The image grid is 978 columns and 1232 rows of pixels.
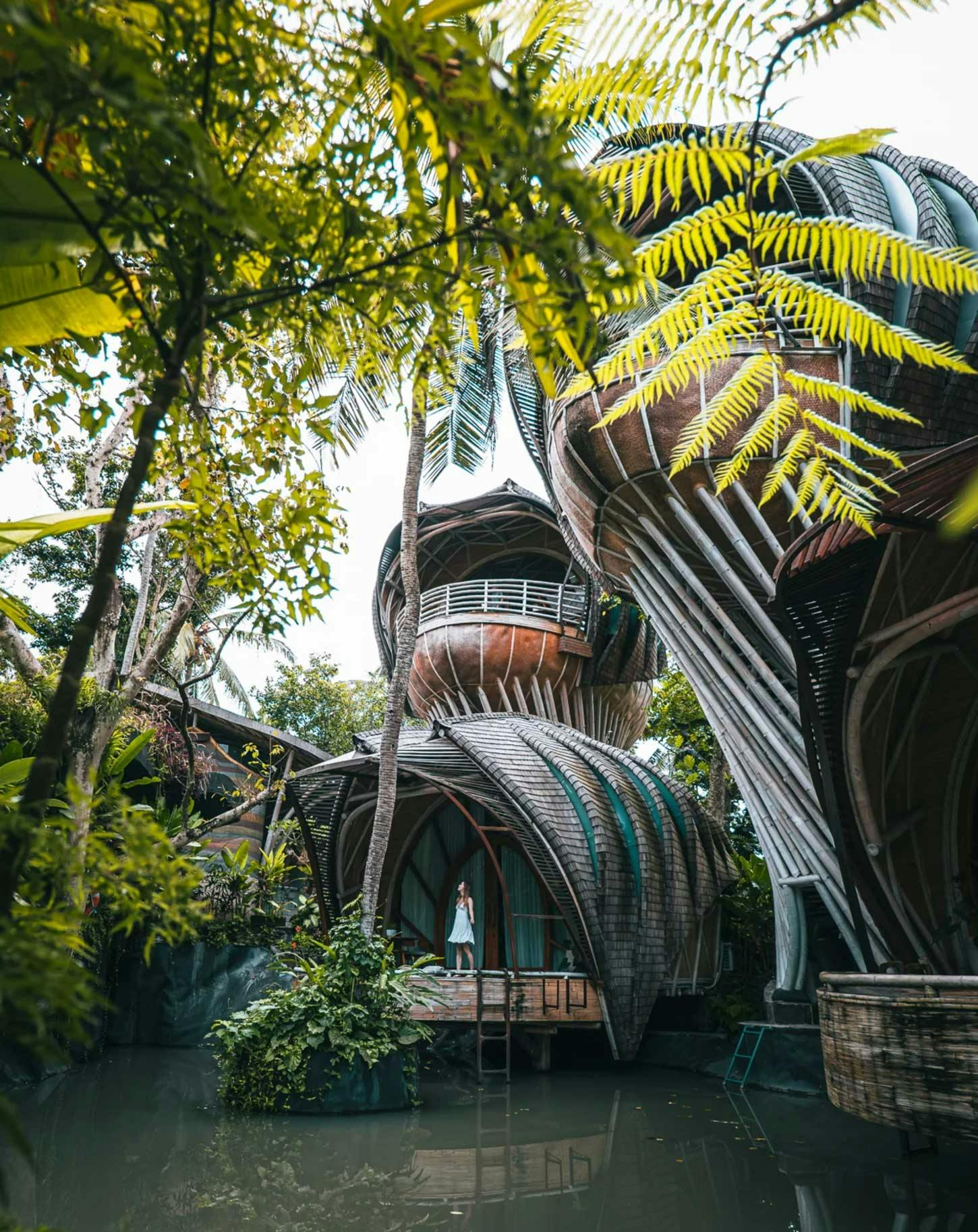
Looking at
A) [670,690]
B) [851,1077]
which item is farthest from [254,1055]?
[670,690]

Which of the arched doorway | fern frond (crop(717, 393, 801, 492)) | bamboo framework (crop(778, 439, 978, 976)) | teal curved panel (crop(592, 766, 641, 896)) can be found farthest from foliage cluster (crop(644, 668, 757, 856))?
fern frond (crop(717, 393, 801, 492))

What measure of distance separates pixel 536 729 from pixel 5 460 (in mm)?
8900

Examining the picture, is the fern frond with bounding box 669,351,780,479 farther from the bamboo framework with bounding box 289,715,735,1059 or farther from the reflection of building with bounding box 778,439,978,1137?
the bamboo framework with bounding box 289,715,735,1059

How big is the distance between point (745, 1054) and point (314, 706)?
58.6ft

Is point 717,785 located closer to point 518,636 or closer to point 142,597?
point 518,636

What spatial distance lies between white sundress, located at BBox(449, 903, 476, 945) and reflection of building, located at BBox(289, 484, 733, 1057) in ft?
1.13

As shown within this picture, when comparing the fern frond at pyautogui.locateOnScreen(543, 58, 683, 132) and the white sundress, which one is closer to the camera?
the fern frond at pyautogui.locateOnScreen(543, 58, 683, 132)

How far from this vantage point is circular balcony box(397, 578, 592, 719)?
16.5 metres

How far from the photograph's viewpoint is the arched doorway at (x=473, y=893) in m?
15.8

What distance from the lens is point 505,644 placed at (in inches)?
648

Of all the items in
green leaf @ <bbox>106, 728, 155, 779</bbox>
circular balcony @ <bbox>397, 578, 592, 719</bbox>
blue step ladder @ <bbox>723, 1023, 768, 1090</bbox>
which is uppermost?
circular balcony @ <bbox>397, 578, 592, 719</bbox>

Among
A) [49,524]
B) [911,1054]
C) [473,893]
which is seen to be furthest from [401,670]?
[49,524]

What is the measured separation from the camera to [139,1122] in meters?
7.25

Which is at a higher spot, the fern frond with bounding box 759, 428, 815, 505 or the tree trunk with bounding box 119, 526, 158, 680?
the tree trunk with bounding box 119, 526, 158, 680
